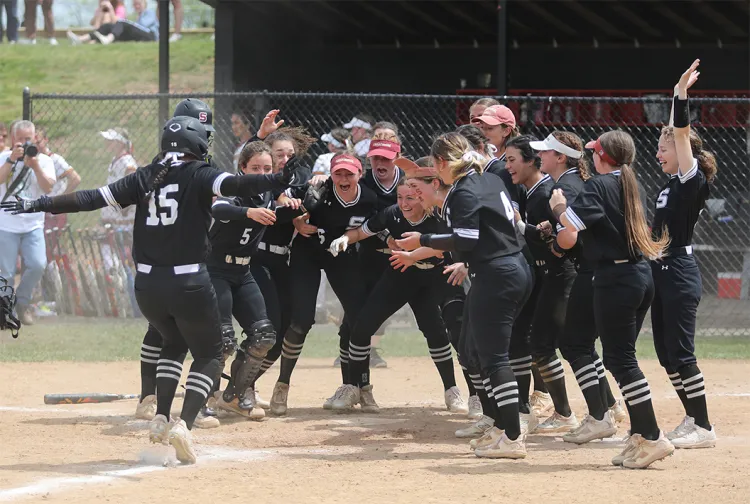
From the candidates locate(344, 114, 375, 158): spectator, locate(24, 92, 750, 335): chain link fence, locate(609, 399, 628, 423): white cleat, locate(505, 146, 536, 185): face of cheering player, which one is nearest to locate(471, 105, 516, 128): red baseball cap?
locate(505, 146, 536, 185): face of cheering player

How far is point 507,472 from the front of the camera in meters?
5.98

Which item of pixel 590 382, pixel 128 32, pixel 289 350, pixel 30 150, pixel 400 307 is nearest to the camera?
pixel 590 382

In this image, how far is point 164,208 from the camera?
605 centimetres

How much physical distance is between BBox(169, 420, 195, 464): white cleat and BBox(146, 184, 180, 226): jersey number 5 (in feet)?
3.54

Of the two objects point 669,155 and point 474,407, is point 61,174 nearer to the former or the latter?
point 474,407

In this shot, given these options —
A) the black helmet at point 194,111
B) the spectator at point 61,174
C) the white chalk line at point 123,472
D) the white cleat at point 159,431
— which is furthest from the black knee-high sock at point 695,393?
the spectator at point 61,174

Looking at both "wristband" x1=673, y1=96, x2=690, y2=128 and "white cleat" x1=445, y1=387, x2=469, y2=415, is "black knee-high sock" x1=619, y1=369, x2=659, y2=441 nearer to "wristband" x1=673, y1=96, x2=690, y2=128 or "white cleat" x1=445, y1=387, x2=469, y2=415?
"wristband" x1=673, y1=96, x2=690, y2=128

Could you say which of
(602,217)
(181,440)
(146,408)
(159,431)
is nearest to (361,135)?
(146,408)

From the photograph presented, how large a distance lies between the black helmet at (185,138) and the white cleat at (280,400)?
226 cm

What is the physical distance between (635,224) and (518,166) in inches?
43.2

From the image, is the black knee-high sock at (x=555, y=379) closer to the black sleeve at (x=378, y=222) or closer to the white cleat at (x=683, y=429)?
the white cleat at (x=683, y=429)

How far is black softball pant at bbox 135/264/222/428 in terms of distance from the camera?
19.8 feet

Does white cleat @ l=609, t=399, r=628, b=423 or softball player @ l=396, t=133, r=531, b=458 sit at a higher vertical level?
softball player @ l=396, t=133, r=531, b=458

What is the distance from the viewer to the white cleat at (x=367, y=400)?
8070 mm
